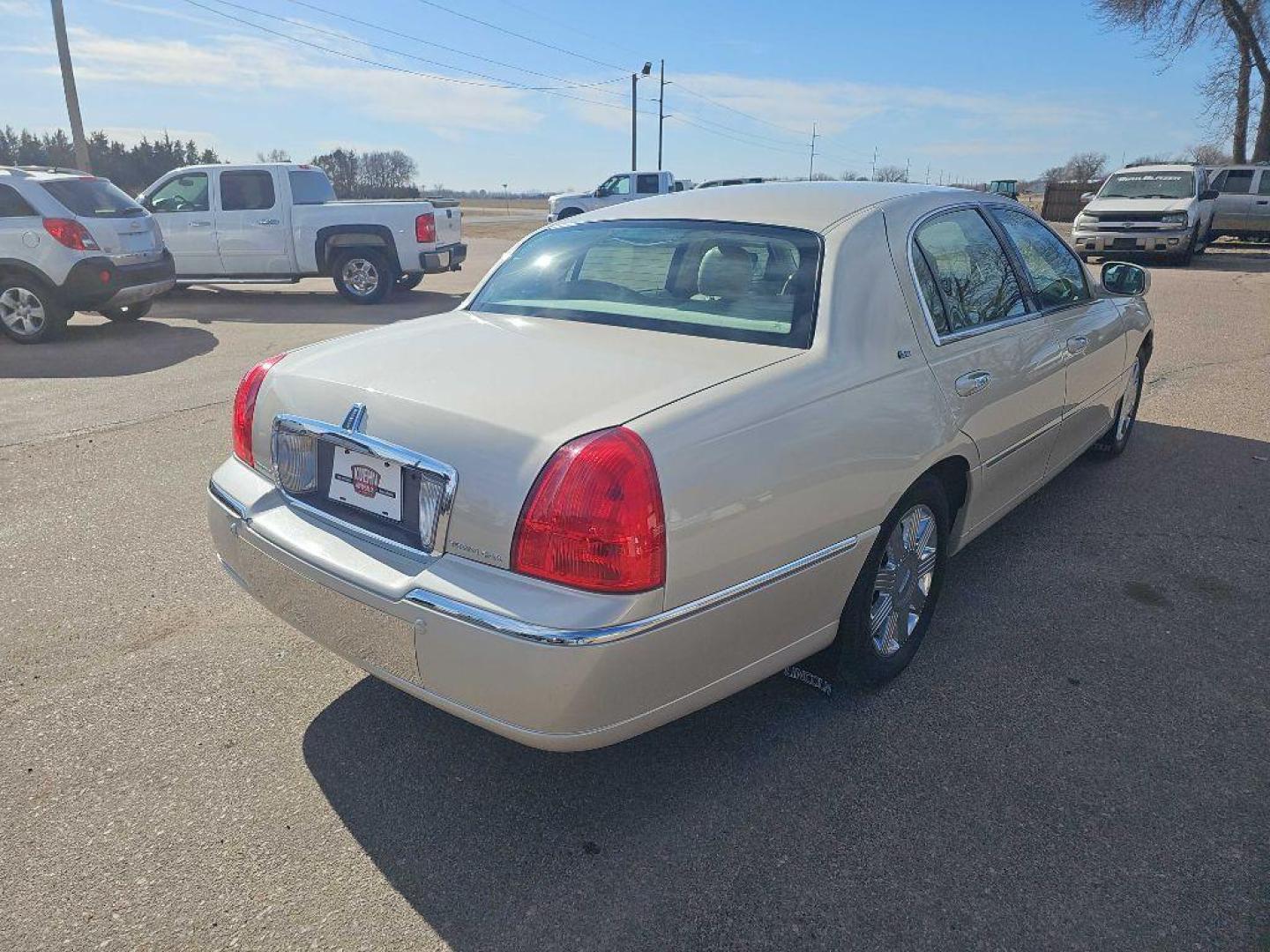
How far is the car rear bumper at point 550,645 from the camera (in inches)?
78.6

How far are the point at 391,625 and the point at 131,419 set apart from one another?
17.1 feet

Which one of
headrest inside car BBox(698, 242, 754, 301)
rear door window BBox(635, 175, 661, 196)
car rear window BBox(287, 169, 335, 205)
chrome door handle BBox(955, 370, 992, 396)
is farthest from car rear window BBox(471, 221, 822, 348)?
rear door window BBox(635, 175, 661, 196)

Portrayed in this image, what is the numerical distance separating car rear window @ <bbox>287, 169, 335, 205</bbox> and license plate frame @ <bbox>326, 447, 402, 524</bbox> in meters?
11.9

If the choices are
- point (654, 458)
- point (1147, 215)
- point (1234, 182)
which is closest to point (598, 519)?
point (654, 458)

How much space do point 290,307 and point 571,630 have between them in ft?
41.0

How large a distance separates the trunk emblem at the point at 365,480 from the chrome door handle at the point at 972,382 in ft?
6.32

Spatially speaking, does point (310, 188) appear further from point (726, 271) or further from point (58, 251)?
point (726, 271)

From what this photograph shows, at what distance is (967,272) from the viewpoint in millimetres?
3344

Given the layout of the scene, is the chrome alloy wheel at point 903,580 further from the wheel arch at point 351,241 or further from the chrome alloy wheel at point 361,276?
the chrome alloy wheel at point 361,276

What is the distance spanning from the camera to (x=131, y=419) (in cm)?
635

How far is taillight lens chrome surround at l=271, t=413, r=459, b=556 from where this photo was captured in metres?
Result: 2.16

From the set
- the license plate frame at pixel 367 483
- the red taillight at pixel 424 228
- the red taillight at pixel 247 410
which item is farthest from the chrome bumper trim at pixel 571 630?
the red taillight at pixel 424 228

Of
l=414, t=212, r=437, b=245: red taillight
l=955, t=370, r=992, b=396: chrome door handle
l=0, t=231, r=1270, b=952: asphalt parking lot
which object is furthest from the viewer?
l=414, t=212, r=437, b=245: red taillight

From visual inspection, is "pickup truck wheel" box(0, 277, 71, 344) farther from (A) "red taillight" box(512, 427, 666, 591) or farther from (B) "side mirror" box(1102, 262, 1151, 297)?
(B) "side mirror" box(1102, 262, 1151, 297)
